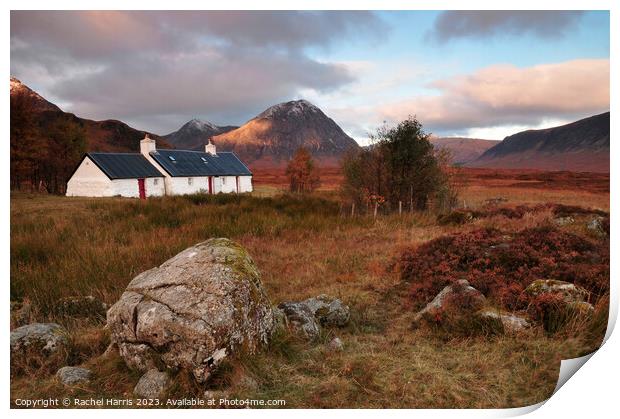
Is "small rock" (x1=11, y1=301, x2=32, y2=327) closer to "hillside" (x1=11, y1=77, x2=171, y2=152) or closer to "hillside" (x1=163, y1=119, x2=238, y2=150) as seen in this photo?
"hillside" (x1=11, y1=77, x2=171, y2=152)

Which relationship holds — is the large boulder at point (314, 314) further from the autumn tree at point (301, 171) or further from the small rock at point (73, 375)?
the autumn tree at point (301, 171)

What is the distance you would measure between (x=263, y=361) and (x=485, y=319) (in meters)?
2.94

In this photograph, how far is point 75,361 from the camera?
4.51m

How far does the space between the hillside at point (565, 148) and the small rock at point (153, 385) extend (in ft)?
23.2

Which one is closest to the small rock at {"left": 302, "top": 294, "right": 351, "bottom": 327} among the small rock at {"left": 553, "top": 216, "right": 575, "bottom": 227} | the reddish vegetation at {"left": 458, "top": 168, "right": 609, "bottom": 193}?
the reddish vegetation at {"left": 458, "top": 168, "right": 609, "bottom": 193}

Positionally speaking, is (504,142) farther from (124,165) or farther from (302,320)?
(124,165)

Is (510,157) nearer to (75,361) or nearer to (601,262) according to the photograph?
(601,262)

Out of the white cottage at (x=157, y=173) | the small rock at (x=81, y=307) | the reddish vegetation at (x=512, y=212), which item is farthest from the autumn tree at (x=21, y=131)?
the white cottage at (x=157, y=173)

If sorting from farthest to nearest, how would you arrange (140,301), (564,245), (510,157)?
(510,157) < (564,245) < (140,301)

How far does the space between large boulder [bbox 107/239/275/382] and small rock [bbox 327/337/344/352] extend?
2.82 feet

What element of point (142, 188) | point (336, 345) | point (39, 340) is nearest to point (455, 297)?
point (336, 345)

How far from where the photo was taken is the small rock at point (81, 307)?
6102 mm

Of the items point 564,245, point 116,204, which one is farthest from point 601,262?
point 116,204

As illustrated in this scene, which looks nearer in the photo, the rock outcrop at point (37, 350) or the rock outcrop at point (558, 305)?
the rock outcrop at point (37, 350)
